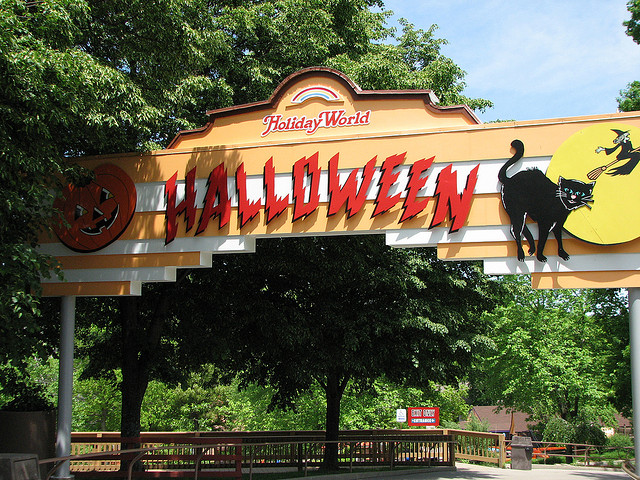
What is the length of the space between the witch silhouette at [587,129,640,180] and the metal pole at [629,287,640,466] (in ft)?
6.66

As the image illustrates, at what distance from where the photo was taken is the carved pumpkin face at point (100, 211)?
1445 centimetres

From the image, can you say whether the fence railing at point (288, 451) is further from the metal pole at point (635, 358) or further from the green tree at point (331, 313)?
the metal pole at point (635, 358)

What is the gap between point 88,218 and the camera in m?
14.7

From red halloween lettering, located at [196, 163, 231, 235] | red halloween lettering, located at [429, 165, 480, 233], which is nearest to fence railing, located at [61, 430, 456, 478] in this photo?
red halloween lettering, located at [196, 163, 231, 235]

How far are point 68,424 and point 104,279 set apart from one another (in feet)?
9.94

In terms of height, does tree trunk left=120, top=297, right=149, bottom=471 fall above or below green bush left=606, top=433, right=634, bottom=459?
above

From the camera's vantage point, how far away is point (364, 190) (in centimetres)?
1301

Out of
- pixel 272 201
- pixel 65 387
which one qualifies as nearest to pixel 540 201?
pixel 272 201

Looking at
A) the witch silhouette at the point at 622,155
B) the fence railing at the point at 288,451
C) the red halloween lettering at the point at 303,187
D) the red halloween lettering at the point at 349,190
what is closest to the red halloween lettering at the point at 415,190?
the red halloween lettering at the point at 349,190

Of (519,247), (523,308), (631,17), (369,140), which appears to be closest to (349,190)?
(369,140)

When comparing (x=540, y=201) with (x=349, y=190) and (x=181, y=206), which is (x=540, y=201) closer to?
(x=349, y=190)

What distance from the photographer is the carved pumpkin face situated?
14.4m

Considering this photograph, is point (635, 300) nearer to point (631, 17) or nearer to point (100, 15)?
point (100, 15)

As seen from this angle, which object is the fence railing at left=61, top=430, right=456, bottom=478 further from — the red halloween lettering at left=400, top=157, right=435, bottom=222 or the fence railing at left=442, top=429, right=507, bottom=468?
the red halloween lettering at left=400, top=157, right=435, bottom=222
